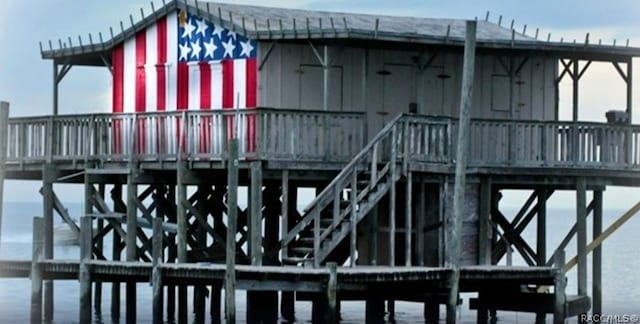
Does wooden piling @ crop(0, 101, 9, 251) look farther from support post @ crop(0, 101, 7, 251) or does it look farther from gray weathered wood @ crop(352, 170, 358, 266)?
gray weathered wood @ crop(352, 170, 358, 266)

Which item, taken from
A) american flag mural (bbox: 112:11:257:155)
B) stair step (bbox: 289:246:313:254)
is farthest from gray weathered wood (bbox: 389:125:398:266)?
american flag mural (bbox: 112:11:257:155)

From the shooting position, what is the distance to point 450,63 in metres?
46.7

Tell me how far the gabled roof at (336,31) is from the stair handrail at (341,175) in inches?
74.4

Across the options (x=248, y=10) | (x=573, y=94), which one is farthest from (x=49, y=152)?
(x=573, y=94)

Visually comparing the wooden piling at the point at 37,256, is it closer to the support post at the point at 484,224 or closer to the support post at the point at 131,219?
the support post at the point at 131,219

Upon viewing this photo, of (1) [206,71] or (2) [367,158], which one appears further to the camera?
(1) [206,71]

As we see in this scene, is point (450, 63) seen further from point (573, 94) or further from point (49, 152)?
point (49, 152)

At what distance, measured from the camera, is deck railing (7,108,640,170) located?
42.8 m

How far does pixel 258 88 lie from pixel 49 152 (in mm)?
5909

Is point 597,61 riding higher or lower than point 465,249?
higher

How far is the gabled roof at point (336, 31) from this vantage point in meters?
43.1

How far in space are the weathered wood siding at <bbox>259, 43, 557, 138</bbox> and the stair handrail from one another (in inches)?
60.9

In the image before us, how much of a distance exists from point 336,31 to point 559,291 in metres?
8.00

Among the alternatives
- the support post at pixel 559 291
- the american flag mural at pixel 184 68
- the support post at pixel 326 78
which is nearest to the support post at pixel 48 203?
the american flag mural at pixel 184 68
